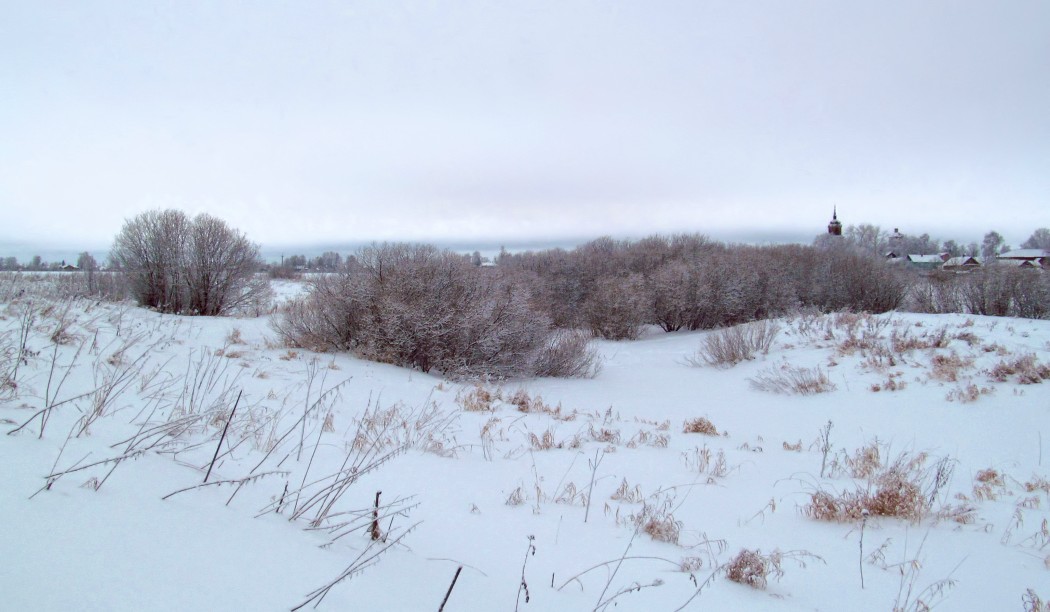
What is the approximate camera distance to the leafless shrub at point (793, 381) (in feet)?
36.8

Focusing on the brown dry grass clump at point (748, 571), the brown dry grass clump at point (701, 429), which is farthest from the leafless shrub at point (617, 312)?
the brown dry grass clump at point (748, 571)

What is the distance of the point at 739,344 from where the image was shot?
15484 millimetres

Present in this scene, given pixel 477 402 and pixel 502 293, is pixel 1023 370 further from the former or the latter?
pixel 502 293

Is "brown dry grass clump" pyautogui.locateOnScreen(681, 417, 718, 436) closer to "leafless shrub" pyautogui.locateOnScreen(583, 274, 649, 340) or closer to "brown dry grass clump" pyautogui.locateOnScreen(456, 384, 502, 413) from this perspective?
"brown dry grass clump" pyautogui.locateOnScreen(456, 384, 502, 413)

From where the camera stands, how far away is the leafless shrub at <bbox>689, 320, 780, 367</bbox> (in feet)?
50.6

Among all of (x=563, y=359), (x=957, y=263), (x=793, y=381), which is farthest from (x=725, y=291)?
(x=957, y=263)

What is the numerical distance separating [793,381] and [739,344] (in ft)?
12.5

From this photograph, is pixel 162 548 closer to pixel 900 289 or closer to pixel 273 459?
pixel 273 459

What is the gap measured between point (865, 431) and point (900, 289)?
2535 cm

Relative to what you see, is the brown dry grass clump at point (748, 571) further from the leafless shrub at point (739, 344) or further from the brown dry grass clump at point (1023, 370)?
the leafless shrub at point (739, 344)

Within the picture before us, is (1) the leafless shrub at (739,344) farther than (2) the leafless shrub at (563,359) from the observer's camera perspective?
Yes

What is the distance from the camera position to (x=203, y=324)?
465 inches

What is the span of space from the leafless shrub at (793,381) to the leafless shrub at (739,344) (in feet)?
7.01

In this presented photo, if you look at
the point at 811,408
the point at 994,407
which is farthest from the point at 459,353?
the point at 994,407
